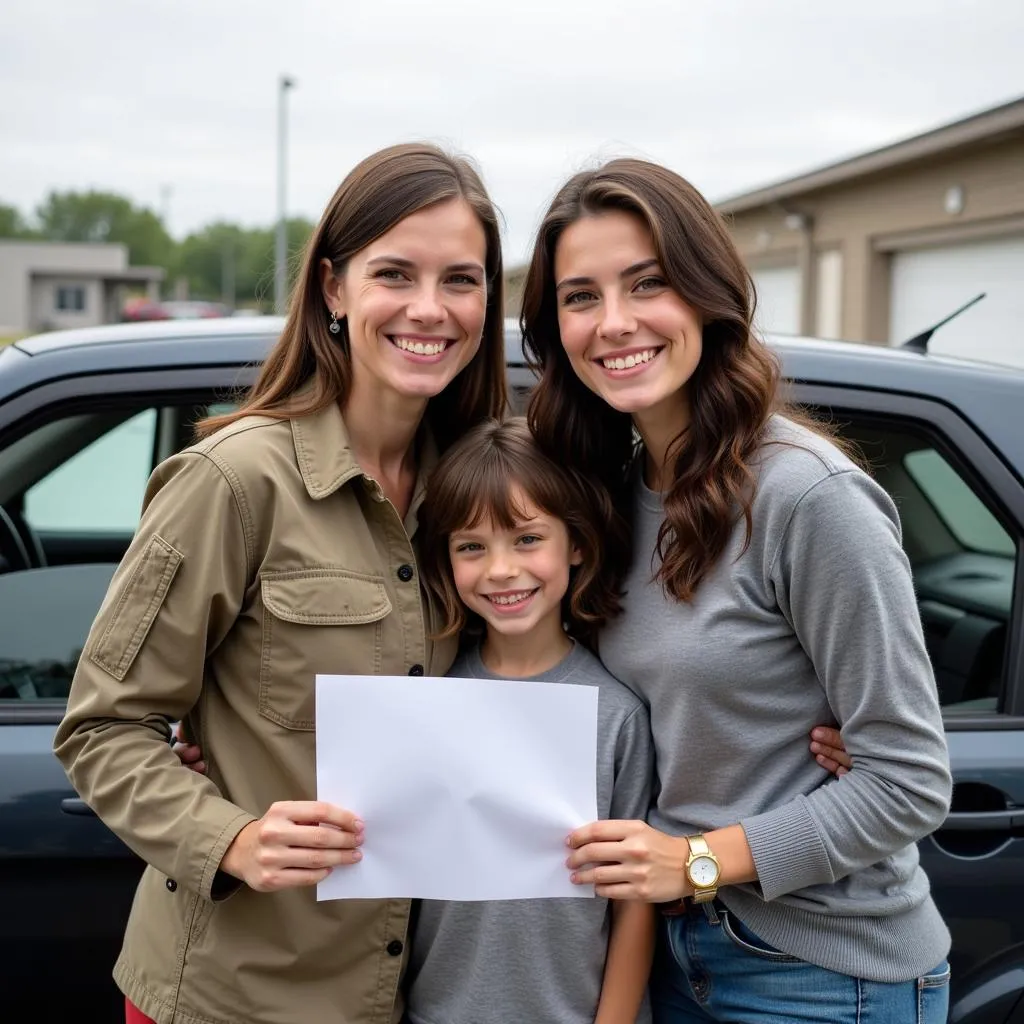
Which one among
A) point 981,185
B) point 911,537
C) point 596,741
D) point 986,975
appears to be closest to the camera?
point 596,741

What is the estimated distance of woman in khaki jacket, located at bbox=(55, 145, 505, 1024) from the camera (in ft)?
5.40

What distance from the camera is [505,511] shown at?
74.6 inches

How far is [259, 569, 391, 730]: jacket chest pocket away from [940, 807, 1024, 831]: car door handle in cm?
105

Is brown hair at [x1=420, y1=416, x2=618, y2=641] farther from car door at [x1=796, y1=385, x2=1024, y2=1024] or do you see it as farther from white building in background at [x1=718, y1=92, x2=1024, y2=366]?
white building in background at [x1=718, y1=92, x2=1024, y2=366]

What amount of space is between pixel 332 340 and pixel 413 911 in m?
0.90

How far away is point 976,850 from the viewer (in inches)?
81.7

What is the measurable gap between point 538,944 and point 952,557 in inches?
51.0

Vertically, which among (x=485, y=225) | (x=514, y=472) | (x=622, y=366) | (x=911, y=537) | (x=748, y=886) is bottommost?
(x=748, y=886)

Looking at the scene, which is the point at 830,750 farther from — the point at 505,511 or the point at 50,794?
the point at 50,794

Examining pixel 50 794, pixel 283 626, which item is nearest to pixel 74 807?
pixel 50 794

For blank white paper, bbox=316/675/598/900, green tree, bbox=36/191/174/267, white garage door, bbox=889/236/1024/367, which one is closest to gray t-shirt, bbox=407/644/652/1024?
blank white paper, bbox=316/675/598/900

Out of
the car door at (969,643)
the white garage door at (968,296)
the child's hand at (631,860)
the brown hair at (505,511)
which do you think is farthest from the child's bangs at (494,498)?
the white garage door at (968,296)

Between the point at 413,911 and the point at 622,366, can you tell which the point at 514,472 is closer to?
the point at 622,366

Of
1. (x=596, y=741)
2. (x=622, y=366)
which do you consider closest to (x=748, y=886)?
(x=596, y=741)
